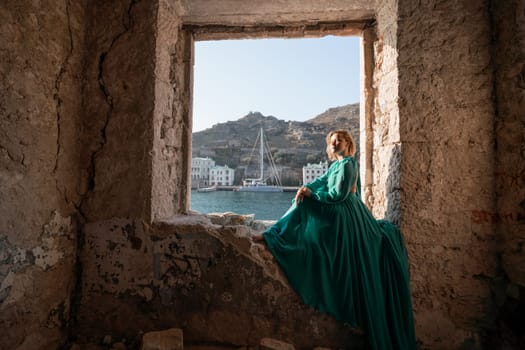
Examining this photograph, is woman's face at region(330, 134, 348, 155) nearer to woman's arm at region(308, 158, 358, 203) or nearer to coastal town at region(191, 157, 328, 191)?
woman's arm at region(308, 158, 358, 203)

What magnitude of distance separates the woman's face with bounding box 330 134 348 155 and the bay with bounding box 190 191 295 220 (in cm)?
88

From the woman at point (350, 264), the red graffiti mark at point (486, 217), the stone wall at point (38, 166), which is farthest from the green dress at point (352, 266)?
the stone wall at point (38, 166)

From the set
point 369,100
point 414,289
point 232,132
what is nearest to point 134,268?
point 414,289

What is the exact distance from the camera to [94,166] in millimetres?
1811

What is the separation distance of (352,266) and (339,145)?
0.87 m

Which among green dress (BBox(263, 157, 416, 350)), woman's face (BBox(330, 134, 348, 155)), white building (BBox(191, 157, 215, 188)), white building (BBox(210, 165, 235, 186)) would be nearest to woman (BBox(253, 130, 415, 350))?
green dress (BBox(263, 157, 416, 350))

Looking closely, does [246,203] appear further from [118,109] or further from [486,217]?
[486,217]

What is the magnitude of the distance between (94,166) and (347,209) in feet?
6.14

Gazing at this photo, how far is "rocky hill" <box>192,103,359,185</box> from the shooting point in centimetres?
366

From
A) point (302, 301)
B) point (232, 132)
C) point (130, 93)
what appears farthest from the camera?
point (232, 132)

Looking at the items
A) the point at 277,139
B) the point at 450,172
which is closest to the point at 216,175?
the point at 277,139

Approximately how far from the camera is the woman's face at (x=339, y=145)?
1.85 metres

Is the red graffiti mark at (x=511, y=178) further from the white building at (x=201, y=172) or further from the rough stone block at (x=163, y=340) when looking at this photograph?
the white building at (x=201, y=172)

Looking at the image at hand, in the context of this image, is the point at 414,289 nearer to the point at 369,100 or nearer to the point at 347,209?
the point at 347,209
